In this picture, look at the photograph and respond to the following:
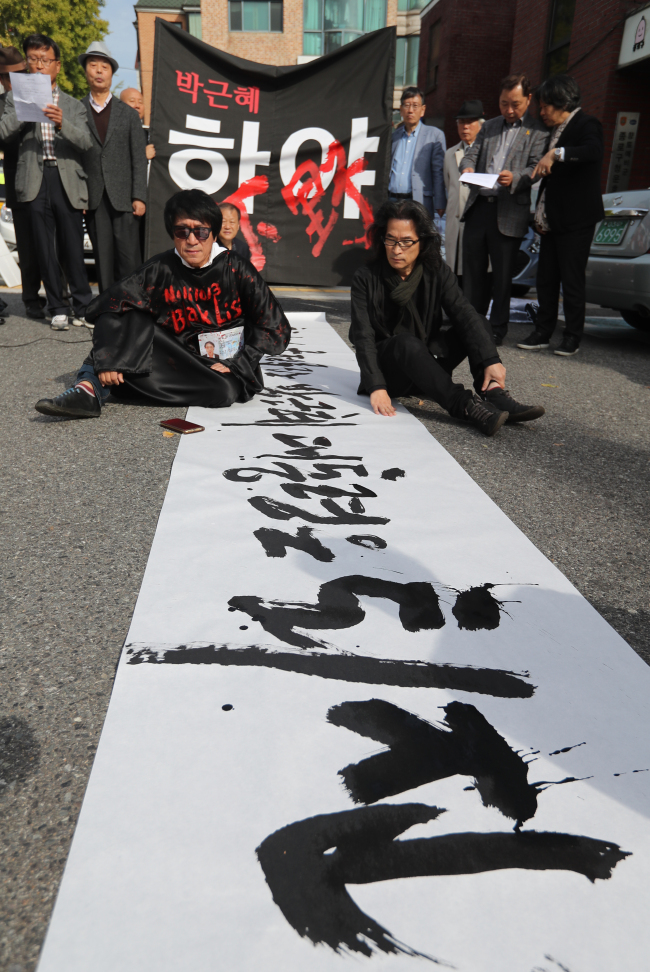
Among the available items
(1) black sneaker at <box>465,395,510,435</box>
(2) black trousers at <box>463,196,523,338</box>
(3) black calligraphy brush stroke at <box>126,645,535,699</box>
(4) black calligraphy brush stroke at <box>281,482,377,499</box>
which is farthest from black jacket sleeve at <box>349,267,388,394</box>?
(3) black calligraphy brush stroke at <box>126,645,535,699</box>

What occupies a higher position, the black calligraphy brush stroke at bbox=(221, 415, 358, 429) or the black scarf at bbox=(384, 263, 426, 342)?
the black scarf at bbox=(384, 263, 426, 342)

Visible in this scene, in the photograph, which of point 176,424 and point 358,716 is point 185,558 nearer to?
point 358,716

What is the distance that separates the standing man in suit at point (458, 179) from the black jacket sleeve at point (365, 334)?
2117 mm

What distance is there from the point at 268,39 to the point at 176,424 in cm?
2280

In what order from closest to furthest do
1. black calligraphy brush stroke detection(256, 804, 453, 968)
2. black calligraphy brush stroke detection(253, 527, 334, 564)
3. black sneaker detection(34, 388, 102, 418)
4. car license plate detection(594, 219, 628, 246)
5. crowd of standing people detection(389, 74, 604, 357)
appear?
black calligraphy brush stroke detection(256, 804, 453, 968) → black calligraphy brush stroke detection(253, 527, 334, 564) → black sneaker detection(34, 388, 102, 418) → crowd of standing people detection(389, 74, 604, 357) → car license plate detection(594, 219, 628, 246)

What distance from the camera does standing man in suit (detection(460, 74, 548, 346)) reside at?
15.0ft

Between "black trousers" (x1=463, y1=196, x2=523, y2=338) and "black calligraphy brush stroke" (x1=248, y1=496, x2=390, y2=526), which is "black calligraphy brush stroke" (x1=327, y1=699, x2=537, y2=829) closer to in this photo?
"black calligraphy brush stroke" (x1=248, y1=496, x2=390, y2=526)

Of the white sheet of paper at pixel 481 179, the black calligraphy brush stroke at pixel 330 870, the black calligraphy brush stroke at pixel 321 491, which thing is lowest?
the black calligraphy brush stroke at pixel 330 870

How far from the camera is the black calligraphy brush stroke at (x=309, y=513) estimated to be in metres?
2.21

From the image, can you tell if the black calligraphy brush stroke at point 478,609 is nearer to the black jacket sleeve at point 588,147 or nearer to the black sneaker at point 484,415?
the black sneaker at point 484,415

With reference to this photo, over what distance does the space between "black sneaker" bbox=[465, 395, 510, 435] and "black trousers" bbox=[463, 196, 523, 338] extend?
178 cm

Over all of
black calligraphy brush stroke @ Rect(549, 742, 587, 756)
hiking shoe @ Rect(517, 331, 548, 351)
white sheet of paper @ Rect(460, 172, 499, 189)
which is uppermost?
white sheet of paper @ Rect(460, 172, 499, 189)

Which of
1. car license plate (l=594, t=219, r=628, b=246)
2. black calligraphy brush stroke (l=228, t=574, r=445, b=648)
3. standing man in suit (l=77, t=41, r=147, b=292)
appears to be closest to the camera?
black calligraphy brush stroke (l=228, t=574, r=445, b=648)

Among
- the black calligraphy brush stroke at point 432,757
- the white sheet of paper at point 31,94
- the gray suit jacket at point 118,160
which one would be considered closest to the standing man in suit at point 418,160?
the gray suit jacket at point 118,160
